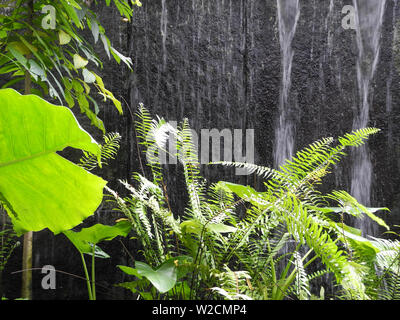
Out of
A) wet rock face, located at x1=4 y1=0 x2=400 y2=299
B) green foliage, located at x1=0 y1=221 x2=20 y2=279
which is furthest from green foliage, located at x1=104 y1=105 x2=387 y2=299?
wet rock face, located at x1=4 y1=0 x2=400 y2=299

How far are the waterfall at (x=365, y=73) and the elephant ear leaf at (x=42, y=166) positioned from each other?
187 cm

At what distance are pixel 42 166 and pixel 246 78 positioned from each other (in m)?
1.76

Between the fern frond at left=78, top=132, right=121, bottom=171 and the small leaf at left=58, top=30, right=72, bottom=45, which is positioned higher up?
the small leaf at left=58, top=30, right=72, bottom=45

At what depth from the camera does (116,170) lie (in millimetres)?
2223

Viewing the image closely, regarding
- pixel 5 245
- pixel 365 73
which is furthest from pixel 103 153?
pixel 365 73

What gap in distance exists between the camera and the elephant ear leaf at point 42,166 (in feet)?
2.44

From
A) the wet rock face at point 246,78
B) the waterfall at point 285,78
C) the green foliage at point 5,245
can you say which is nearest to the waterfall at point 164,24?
the wet rock face at point 246,78

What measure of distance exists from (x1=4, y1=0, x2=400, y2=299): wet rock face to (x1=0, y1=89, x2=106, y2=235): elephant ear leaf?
1.32 metres

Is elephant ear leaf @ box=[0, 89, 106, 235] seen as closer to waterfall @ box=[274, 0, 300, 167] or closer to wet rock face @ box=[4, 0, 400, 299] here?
wet rock face @ box=[4, 0, 400, 299]

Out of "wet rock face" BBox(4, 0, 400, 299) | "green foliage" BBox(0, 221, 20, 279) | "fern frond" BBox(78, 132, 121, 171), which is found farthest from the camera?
"wet rock face" BBox(4, 0, 400, 299)

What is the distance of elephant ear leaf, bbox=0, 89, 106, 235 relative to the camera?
2.44 feet

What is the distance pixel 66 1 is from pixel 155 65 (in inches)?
42.8

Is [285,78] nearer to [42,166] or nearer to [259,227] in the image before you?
[259,227]
